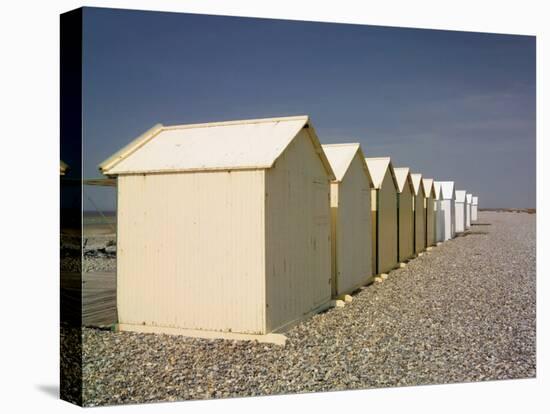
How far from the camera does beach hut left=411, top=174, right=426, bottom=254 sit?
22.3m

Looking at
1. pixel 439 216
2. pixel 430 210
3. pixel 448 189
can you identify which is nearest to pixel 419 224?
pixel 430 210

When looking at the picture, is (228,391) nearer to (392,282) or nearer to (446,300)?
(446,300)

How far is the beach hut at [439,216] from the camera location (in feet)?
92.0

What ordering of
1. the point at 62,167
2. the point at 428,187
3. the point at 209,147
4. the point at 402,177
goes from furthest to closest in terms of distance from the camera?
the point at 428,187 → the point at 402,177 → the point at 209,147 → the point at 62,167

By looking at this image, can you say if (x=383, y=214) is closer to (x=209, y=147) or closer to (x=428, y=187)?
(x=209, y=147)

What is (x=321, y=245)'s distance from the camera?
11.3 m

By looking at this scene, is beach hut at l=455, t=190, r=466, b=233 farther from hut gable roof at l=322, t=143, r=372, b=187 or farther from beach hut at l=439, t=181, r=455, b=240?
hut gable roof at l=322, t=143, r=372, b=187

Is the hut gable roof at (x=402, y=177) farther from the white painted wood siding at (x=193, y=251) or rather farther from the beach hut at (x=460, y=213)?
the beach hut at (x=460, y=213)

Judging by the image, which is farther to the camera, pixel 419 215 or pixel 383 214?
pixel 419 215

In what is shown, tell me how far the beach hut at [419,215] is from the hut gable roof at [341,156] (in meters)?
8.71

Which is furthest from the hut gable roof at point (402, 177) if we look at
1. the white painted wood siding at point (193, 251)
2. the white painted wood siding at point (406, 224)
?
the white painted wood siding at point (193, 251)


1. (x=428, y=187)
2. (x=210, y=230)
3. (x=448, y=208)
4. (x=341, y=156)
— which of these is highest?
(x=341, y=156)

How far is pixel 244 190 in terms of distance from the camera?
8.58m

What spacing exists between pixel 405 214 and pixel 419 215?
3.33 metres
